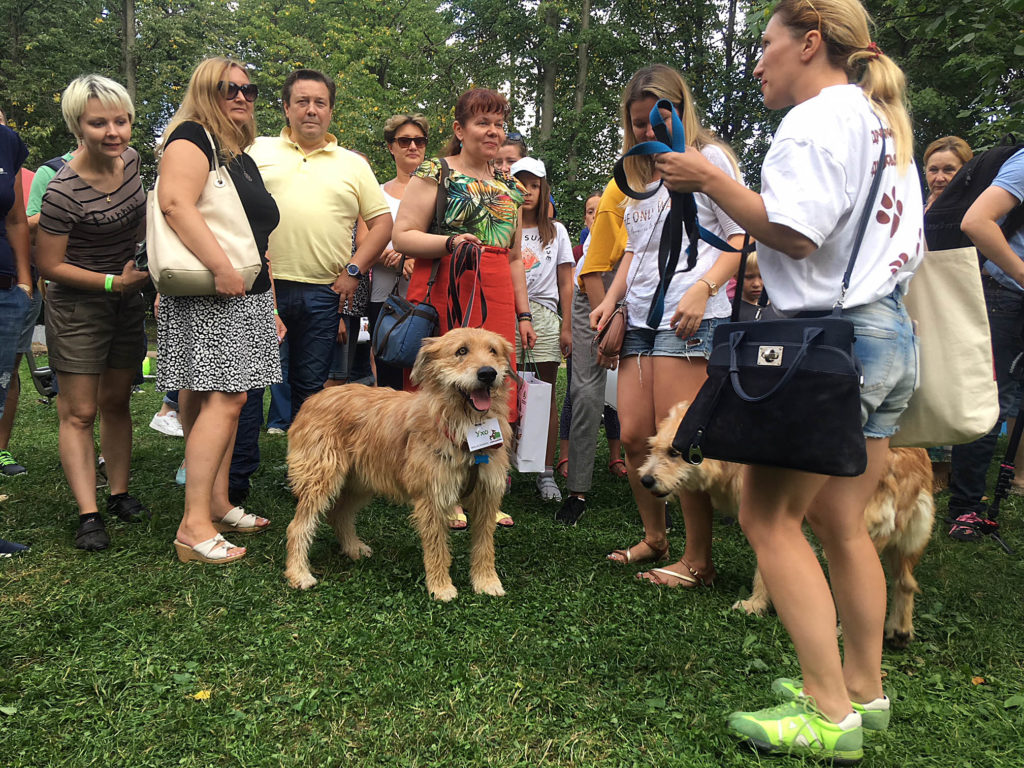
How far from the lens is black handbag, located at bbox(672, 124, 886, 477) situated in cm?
190

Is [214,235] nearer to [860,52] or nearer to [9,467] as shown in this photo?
[860,52]

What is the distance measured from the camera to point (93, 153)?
4.01m

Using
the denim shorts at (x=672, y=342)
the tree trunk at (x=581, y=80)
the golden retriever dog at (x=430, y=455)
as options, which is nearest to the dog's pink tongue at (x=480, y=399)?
the golden retriever dog at (x=430, y=455)

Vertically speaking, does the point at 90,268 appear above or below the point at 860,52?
below

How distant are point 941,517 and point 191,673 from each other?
4945mm

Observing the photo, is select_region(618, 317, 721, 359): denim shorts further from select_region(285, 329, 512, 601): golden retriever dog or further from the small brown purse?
select_region(285, 329, 512, 601): golden retriever dog

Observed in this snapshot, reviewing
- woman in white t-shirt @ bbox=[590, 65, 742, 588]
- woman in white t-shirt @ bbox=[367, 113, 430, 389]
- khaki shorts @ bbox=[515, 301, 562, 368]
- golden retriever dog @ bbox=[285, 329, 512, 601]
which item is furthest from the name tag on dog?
woman in white t-shirt @ bbox=[367, 113, 430, 389]

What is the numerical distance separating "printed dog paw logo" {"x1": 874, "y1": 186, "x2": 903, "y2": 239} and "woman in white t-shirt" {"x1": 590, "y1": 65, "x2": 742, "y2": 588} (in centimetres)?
134

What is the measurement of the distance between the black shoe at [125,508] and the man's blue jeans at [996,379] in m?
5.53

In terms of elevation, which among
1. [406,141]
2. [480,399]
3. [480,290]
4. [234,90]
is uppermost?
[406,141]

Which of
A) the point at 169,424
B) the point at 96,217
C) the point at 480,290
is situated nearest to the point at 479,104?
the point at 480,290

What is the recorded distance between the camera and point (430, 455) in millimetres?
3580

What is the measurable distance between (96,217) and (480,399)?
2596 mm

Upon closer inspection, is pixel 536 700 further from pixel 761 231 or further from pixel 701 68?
pixel 701 68
